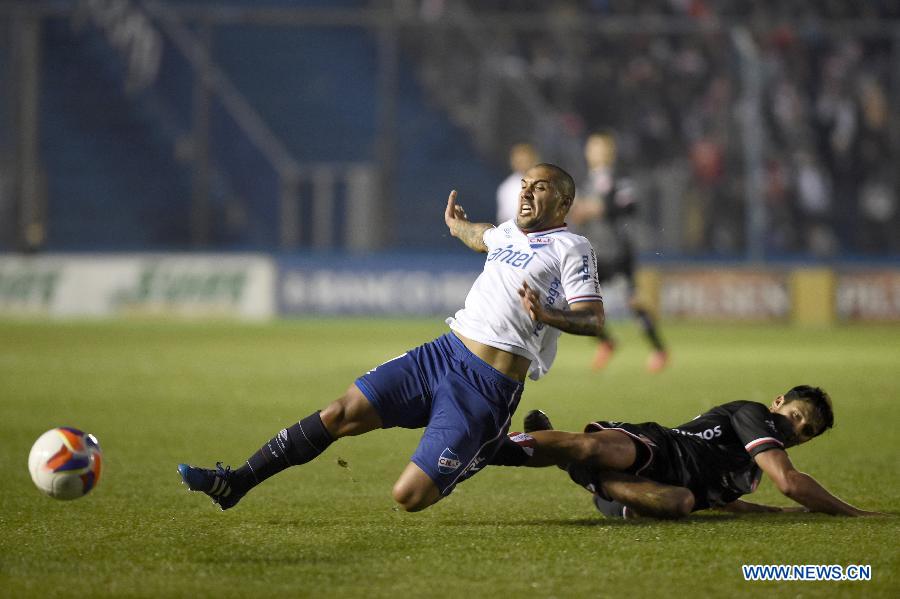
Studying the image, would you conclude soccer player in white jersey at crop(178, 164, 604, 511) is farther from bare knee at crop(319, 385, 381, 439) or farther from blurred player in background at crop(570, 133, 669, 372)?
blurred player in background at crop(570, 133, 669, 372)

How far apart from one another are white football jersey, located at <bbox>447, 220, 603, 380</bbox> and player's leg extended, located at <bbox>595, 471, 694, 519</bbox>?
65cm

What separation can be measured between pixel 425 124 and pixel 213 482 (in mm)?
19030

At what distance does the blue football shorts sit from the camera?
20.4 ft

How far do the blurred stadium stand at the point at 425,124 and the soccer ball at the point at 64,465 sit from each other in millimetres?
15680

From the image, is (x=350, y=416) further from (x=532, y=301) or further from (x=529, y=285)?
(x=532, y=301)

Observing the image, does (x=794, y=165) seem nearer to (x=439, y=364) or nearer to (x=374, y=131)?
(x=374, y=131)

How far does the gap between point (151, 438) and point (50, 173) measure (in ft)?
48.2

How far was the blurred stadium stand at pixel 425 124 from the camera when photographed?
874 inches

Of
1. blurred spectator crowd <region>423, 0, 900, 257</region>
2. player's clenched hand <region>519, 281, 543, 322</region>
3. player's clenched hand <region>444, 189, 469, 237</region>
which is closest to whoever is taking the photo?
player's clenched hand <region>519, 281, 543, 322</region>

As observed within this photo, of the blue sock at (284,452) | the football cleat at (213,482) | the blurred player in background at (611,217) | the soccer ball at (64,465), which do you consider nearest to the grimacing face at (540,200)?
the blue sock at (284,452)

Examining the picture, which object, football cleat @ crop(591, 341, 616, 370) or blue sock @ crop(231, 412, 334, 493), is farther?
football cleat @ crop(591, 341, 616, 370)

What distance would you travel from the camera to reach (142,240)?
77.0 ft

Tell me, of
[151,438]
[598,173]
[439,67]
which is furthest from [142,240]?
[151,438]

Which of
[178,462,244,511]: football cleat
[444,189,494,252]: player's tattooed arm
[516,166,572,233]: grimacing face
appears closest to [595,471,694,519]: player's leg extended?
[516,166,572,233]: grimacing face
